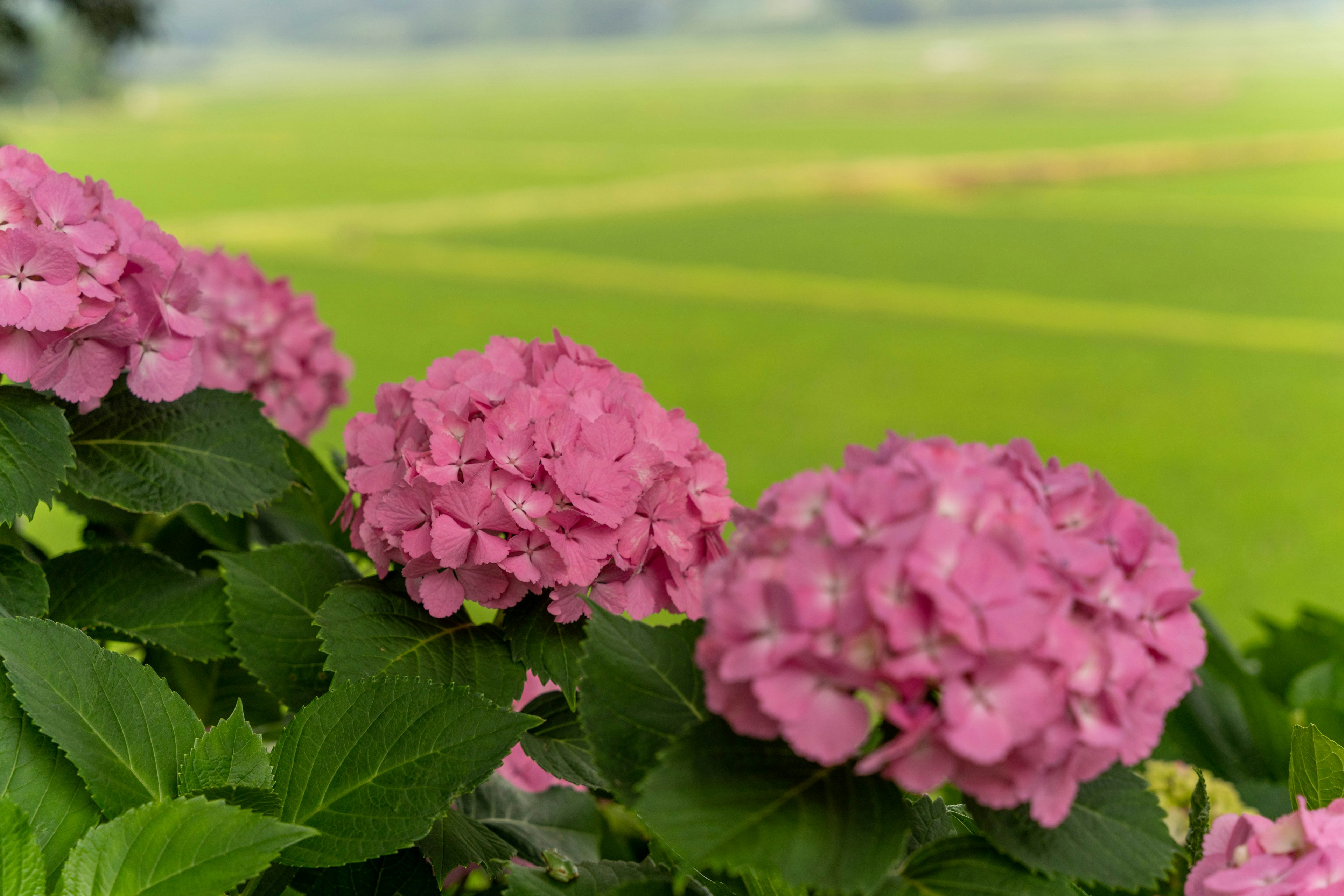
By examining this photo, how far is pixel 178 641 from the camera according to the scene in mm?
750

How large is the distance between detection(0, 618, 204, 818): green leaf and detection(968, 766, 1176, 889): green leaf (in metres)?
0.40

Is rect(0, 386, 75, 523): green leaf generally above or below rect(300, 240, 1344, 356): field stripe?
above

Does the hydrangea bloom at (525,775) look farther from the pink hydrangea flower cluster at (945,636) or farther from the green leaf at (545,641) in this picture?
the pink hydrangea flower cluster at (945,636)

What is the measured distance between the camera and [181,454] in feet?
2.50

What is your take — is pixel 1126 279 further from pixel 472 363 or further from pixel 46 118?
pixel 46 118

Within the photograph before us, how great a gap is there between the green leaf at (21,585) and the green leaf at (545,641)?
29 centimetres

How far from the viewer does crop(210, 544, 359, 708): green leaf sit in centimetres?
70

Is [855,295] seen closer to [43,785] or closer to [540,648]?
[540,648]

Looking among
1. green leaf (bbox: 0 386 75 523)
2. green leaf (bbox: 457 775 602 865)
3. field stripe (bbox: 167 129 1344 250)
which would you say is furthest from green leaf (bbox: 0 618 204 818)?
field stripe (bbox: 167 129 1344 250)

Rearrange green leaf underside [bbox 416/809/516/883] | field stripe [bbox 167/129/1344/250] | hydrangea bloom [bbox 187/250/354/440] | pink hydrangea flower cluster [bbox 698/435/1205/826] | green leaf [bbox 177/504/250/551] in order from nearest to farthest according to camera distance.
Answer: pink hydrangea flower cluster [bbox 698/435/1205/826]
green leaf underside [bbox 416/809/516/883]
green leaf [bbox 177/504/250/551]
hydrangea bloom [bbox 187/250/354/440]
field stripe [bbox 167/129/1344/250]

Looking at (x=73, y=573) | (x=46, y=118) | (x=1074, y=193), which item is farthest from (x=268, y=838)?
(x=46, y=118)

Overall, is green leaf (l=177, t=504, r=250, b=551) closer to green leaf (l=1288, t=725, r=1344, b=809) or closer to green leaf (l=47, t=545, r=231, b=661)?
green leaf (l=47, t=545, r=231, b=661)

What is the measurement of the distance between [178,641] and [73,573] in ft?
0.38

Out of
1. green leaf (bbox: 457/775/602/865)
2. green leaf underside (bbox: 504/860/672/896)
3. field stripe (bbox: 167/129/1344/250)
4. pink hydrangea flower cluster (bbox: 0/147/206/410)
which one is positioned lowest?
field stripe (bbox: 167/129/1344/250)
